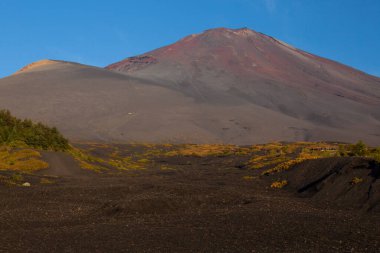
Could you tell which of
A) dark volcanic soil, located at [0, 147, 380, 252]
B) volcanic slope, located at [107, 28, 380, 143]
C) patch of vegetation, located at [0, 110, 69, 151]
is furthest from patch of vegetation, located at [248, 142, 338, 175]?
volcanic slope, located at [107, 28, 380, 143]

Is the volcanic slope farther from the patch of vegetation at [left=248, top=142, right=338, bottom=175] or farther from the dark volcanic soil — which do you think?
the dark volcanic soil

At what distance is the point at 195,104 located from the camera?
141 metres

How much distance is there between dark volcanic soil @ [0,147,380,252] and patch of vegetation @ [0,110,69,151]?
1736 centimetres

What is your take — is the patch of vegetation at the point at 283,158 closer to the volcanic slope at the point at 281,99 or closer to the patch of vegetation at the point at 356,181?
the patch of vegetation at the point at 356,181

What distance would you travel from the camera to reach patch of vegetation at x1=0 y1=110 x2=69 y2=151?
38.8 m

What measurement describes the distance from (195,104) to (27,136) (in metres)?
102

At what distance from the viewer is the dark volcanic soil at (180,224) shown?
39.8ft

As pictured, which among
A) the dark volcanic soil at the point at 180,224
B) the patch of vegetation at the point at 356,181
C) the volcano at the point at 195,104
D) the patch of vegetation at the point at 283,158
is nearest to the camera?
the dark volcanic soil at the point at 180,224

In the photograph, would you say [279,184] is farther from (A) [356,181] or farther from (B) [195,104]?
(B) [195,104]

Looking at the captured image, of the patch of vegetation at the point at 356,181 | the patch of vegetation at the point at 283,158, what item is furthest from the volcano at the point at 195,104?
the patch of vegetation at the point at 356,181

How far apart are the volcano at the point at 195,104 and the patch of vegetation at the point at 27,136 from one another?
206 ft

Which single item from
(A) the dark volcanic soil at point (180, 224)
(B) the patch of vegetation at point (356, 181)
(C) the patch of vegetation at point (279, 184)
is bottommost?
(A) the dark volcanic soil at point (180, 224)

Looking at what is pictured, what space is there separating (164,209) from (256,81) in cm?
16425

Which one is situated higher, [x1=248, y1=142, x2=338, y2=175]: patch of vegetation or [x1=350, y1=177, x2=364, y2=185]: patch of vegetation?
[x1=248, y1=142, x2=338, y2=175]: patch of vegetation
